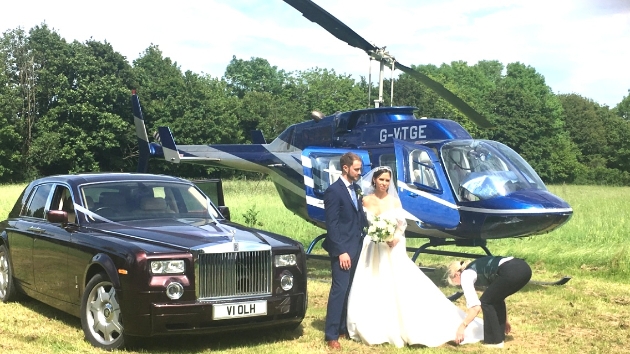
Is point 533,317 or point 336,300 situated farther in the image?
point 533,317

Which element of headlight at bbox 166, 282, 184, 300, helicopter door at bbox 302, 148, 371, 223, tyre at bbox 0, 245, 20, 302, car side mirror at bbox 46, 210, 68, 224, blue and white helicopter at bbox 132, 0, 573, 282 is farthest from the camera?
helicopter door at bbox 302, 148, 371, 223

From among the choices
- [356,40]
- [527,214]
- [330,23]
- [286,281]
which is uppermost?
[330,23]

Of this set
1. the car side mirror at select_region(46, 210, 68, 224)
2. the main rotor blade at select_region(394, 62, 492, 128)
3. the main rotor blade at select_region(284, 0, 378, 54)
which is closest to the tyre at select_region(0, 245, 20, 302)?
the car side mirror at select_region(46, 210, 68, 224)

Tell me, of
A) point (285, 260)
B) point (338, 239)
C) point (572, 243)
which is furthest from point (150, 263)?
point (572, 243)

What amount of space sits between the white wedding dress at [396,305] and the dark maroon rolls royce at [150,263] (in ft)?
2.08

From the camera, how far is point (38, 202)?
8.54 meters

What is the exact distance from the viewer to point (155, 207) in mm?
7707

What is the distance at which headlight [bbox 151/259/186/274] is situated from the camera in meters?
6.19

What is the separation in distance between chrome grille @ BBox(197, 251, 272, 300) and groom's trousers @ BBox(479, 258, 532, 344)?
2199mm

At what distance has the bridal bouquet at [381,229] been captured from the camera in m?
7.00

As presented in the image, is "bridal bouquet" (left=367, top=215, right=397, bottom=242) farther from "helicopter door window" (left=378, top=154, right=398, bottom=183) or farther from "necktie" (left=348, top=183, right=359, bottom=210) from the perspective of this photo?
"helicopter door window" (left=378, top=154, right=398, bottom=183)

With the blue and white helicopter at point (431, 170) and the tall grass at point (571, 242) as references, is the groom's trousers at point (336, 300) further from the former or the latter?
the tall grass at point (571, 242)

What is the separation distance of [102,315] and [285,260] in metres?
1.82

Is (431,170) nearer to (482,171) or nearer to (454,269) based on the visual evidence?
(482,171)
